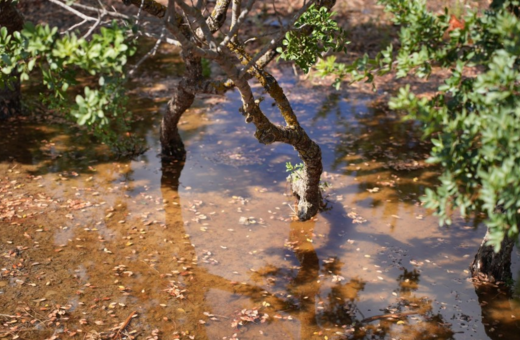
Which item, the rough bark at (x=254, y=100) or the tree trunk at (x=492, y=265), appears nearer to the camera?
the rough bark at (x=254, y=100)

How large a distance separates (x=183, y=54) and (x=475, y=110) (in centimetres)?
571

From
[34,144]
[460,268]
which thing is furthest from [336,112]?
[34,144]

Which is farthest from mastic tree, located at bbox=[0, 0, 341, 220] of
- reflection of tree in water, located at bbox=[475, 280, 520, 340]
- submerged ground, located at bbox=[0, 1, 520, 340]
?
reflection of tree in water, located at bbox=[475, 280, 520, 340]

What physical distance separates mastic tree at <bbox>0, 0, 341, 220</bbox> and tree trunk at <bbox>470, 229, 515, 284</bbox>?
2805 mm

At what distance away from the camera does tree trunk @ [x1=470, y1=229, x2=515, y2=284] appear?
25.3 feet

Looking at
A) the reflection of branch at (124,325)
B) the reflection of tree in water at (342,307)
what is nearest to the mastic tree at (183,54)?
the reflection of tree in water at (342,307)

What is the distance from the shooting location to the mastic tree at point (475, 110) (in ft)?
13.0

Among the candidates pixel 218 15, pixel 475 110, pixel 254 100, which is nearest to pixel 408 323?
pixel 475 110

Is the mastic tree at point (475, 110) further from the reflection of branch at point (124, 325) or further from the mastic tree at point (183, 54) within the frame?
the reflection of branch at point (124, 325)

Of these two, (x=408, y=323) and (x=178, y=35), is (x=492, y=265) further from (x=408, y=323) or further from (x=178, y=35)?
(x=178, y=35)

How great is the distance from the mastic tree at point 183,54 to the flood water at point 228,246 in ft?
2.90

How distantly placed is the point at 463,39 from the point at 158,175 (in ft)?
24.0

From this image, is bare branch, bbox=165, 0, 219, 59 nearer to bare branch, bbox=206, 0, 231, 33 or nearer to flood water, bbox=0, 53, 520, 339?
bare branch, bbox=206, 0, 231, 33

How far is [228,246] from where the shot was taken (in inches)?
347
